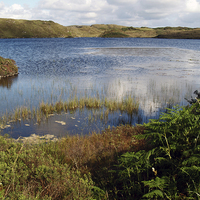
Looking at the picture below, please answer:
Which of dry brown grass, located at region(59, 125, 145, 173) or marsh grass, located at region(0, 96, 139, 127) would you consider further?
marsh grass, located at region(0, 96, 139, 127)

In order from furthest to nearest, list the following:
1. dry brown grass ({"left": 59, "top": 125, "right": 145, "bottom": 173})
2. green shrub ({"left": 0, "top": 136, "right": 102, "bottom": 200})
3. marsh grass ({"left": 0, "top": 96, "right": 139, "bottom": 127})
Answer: marsh grass ({"left": 0, "top": 96, "right": 139, "bottom": 127}) < dry brown grass ({"left": 59, "top": 125, "right": 145, "bottom": 173}) < green shrub ({"left": 0, "top": 136, "right": 102, "bottom": 200})

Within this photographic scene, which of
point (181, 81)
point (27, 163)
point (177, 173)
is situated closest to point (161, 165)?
point (177, 173)

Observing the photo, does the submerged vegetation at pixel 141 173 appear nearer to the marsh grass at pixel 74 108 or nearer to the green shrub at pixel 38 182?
the green shrub at pixel 38 182

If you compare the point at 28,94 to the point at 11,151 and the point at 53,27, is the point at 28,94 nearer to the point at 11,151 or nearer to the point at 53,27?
the point at 11,151

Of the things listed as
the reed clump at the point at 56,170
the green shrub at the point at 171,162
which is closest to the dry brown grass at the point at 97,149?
the reed clump at the point at 56,170

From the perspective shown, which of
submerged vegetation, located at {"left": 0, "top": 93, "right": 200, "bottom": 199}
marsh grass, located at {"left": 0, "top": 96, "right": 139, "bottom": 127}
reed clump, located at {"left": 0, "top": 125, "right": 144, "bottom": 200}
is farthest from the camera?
marsh grass, located at {"left": 0, "top": 96, "right": 139, "bottom": 127}

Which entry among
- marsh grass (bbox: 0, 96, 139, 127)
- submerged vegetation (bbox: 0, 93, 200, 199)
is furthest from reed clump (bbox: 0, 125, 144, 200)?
marsh grass (bbox: 0, 96, 139, 127)

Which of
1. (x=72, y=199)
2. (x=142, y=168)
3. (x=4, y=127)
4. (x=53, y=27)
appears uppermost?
(x=53, y=27)

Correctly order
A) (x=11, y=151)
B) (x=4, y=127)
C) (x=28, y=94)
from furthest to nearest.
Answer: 1. (x=28, y=94)
2. (x=4, y=127)
3. (x=11, y=151)

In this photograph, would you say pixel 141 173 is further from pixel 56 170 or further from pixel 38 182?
pixel 38 182

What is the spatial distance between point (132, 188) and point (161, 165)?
68cm

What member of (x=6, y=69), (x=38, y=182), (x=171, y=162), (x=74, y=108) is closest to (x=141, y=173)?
(x=171, y=162)

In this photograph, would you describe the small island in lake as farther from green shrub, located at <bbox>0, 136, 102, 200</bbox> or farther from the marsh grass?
green shrub, located at <bbox>0, 136, 102, 200</bbox>

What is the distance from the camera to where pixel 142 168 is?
3445 mm
